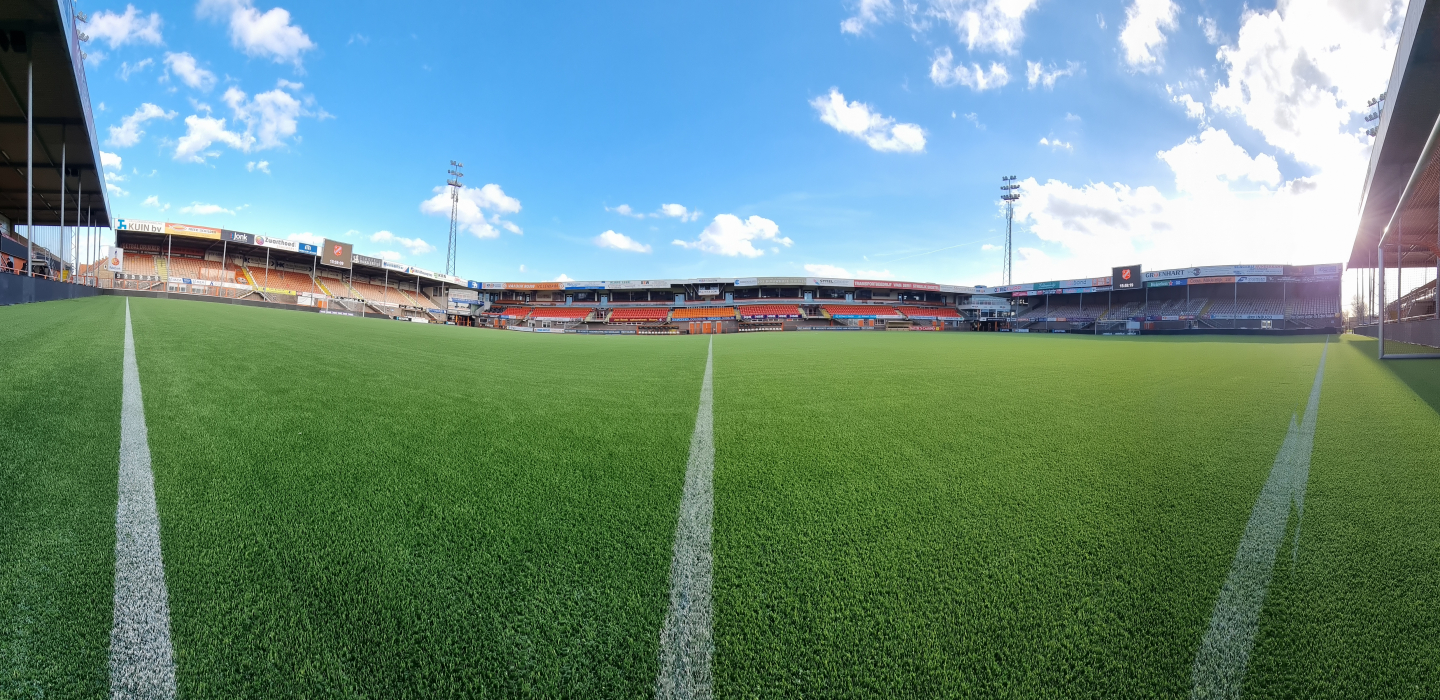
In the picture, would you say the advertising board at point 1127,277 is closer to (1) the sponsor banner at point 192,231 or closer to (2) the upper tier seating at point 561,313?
(2) the upper tier seating at point 561,313

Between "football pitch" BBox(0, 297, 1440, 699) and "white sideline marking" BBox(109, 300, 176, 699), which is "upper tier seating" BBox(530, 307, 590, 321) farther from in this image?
"white sideline marking" BBox(109, 300, 176, 699)

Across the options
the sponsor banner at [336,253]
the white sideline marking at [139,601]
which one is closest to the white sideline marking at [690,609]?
the white sideline marking at [139,601]

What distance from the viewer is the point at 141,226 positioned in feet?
105

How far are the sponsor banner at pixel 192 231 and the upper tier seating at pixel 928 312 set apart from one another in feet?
180

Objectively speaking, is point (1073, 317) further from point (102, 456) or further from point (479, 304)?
point (479, 304)

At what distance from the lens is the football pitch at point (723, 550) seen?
106 centimetres

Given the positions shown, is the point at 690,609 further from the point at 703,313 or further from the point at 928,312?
the point at 928,312

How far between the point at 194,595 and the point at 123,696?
30 cm

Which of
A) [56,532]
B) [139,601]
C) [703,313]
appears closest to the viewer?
[139,601]

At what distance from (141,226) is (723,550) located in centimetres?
4919

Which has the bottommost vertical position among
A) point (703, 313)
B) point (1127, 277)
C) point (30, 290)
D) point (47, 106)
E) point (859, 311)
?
point (30, 290)

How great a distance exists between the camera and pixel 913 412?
137 inches

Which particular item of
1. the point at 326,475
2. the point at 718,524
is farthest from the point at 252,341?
the point at 718,524

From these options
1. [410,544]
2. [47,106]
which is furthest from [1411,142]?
[47,106]
